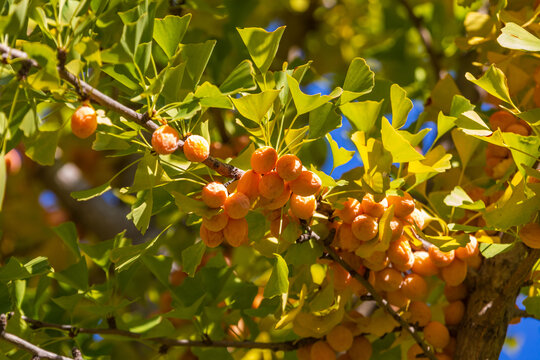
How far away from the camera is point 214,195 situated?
0.93 meters

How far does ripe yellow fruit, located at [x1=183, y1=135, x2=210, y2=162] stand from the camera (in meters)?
0.93

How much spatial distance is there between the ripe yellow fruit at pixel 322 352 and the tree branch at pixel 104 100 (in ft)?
1.33

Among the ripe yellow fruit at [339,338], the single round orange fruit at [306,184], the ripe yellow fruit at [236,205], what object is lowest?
the ripe yellow fruit at [339,338]

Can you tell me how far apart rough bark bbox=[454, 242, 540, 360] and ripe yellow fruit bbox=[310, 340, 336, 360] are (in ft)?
0.77

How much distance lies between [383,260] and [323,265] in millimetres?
168

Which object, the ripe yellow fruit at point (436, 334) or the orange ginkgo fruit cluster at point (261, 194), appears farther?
the ripe yellow fruit at point (436, 334)

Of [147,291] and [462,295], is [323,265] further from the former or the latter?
[147,291]

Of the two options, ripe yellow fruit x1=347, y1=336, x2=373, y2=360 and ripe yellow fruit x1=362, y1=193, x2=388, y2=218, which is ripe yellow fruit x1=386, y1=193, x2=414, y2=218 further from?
ripe yellow fruit x1=347, y1=336, x2=373, y2=360

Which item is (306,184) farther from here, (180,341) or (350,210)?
(180,341)

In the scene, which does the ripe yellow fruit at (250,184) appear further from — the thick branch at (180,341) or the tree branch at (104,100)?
the thick branch at (180,341)

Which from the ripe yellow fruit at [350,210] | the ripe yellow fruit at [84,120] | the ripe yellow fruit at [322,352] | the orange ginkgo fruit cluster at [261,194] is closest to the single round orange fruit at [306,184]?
the orange ginkgo fruit cluster at [261,194]

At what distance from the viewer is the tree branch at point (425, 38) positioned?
197 centimetres

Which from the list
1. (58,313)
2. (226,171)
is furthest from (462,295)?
(58,313)

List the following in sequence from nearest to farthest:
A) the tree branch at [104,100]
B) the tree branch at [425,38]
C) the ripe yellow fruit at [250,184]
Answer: the tree branch at [104,100]
the ripe yellow fruit at [250,184]
the tree branch at [425,38]
